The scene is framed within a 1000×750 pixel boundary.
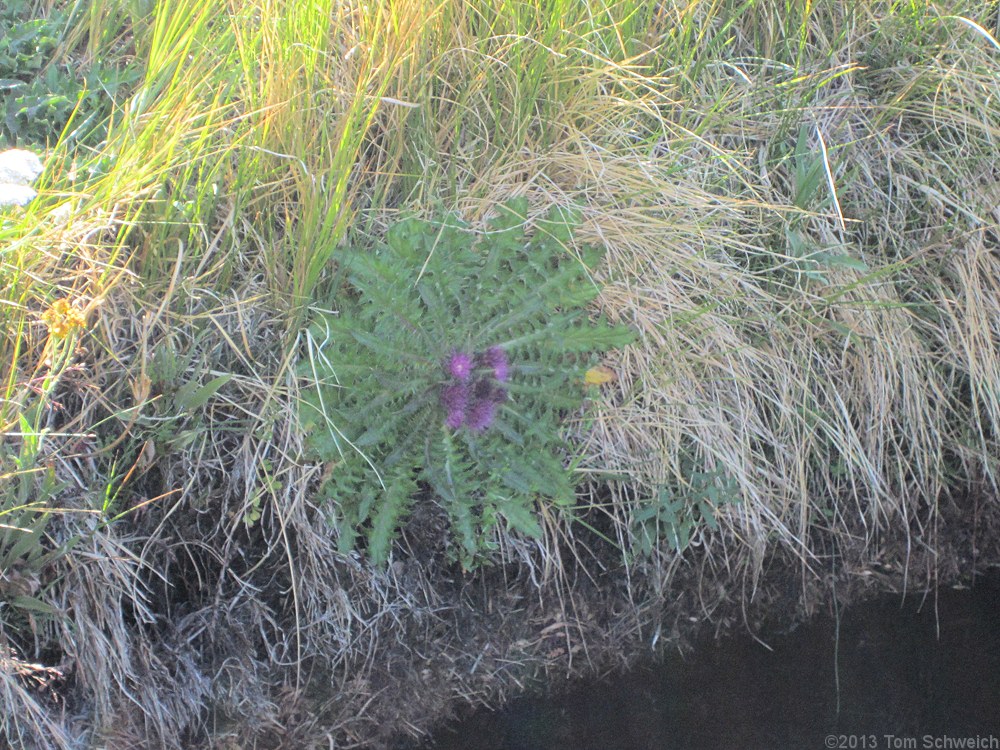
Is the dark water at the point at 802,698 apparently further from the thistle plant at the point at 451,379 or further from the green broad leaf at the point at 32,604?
the green broad leaf at the point at 32,604

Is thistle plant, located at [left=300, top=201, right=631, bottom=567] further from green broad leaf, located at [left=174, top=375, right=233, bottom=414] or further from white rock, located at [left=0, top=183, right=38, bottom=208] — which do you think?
white rock, located at [left=0, top=183, right=38, bottom=208]

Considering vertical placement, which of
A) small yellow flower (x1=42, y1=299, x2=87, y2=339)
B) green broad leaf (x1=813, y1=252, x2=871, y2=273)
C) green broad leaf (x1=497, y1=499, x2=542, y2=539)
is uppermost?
small yellow flower (x1=42, y1=299, x2=87, y2=339)

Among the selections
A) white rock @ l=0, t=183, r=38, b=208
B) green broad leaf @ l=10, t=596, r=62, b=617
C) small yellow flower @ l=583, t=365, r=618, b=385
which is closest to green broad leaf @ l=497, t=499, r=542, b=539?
small yellow flower @ l=583, t=365, r=618, b=385

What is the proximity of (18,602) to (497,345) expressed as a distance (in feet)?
3.33

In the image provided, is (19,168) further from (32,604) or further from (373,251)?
(32,604)

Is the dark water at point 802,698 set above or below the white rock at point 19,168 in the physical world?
below

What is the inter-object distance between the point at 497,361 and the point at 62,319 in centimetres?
84

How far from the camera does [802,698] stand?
2.15 m

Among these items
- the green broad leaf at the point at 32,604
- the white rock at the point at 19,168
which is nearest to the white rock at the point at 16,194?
the white rock at the point at 19,168

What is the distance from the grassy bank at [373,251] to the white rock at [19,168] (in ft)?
0.15

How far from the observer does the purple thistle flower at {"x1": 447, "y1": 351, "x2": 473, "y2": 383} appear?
2.02 meters

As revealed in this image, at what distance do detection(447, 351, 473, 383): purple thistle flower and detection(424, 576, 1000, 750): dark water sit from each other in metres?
0.72

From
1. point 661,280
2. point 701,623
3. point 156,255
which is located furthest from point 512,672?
point 156,255

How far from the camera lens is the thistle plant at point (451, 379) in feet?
6.40
